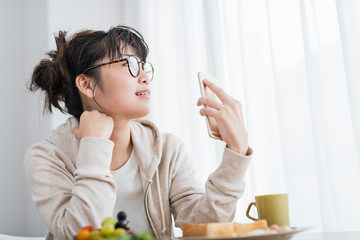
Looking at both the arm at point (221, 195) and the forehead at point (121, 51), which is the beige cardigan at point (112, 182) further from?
the forehead at point (121, 51)

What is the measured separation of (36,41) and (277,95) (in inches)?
59.6

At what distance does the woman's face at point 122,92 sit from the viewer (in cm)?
134

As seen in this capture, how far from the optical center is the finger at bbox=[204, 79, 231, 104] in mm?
1194

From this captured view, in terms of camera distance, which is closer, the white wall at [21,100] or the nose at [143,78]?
the nose at [143,78]

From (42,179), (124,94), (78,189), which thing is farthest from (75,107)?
(78,189)

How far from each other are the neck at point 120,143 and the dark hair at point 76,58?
18cm

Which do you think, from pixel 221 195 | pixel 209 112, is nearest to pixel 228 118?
pixel 209 112

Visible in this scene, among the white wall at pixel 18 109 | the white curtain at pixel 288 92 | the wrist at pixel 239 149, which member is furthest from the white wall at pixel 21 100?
the wrist at pixel 239 149

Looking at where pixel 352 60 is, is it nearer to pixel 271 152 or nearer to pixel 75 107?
pixel 271 152

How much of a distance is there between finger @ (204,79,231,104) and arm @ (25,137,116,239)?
1.16 ft

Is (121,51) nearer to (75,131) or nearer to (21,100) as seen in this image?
(75,131)

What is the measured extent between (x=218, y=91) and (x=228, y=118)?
0.32 ft

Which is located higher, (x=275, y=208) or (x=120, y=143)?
(x=120, y=143)

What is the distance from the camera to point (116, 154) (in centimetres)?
145
